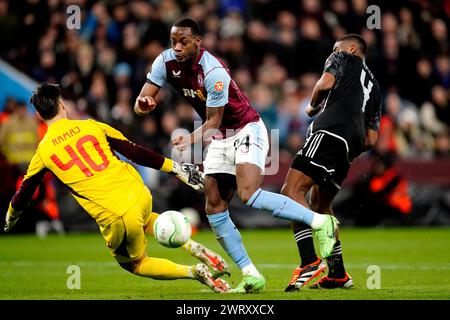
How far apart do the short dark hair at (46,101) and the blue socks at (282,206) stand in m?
1.72

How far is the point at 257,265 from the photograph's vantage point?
33.3 feet

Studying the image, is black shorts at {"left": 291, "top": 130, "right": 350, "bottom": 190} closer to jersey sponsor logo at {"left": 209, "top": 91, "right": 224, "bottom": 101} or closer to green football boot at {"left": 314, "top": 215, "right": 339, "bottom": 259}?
green football boot at {"left": 314, "top": 215, "right": 339, "bottom": 259}

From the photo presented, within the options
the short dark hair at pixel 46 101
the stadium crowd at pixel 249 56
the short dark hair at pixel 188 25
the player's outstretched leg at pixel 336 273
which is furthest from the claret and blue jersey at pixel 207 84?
the stadium crowd at pixel 249 56

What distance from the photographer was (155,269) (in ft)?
24.3

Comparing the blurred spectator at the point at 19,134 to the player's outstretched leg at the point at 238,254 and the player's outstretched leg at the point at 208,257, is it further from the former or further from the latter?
the player's outstretched leg at the point at 238,254

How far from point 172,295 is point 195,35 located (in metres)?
2.14

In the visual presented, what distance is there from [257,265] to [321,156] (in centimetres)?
282

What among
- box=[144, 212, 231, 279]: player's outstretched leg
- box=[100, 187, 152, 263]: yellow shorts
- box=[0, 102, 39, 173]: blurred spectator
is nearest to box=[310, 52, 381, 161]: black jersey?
box=[144, 212, 231, 279]: player's outstretched leg

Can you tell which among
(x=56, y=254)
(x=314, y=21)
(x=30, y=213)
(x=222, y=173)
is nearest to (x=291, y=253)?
(x=56, y=254)

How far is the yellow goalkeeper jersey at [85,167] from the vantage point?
23.3 ft

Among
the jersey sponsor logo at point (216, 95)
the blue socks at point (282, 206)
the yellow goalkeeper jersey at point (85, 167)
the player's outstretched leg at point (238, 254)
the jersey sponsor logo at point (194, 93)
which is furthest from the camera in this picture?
the jersey sponsor logo at point (194, 93)

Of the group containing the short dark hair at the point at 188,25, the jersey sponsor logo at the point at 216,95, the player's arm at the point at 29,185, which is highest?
the short dark hair at the point at 188,25

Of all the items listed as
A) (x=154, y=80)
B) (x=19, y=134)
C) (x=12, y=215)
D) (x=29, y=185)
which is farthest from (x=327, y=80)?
(x=19, y=134)

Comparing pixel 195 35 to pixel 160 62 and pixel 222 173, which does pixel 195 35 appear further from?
pixel 222 173
